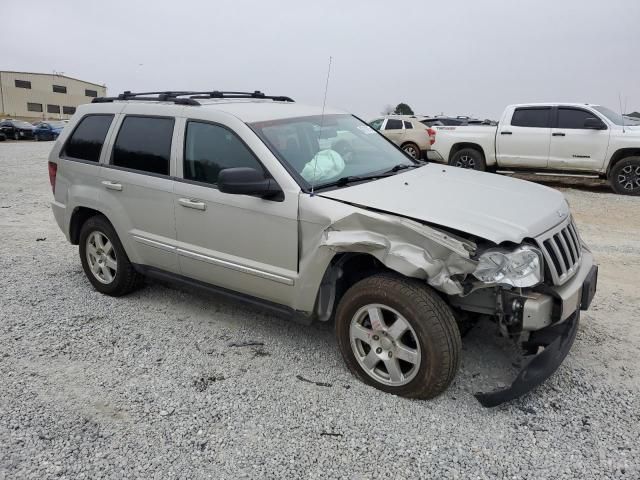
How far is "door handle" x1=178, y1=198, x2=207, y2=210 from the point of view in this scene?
12.9 ft

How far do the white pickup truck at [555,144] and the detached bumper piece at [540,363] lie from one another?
852cm

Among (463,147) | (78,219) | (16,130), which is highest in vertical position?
(463,147)

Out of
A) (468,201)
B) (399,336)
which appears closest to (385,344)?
(399,336)

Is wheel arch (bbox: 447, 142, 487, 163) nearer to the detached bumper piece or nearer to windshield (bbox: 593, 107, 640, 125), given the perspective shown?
windshield (bbox: 593, 107, 640, 125)

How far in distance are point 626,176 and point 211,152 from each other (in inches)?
364

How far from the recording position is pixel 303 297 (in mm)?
3551

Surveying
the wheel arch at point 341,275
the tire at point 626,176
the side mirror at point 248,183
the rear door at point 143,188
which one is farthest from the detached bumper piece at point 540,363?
the tire at point 626,176

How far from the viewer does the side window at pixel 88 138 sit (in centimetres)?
479

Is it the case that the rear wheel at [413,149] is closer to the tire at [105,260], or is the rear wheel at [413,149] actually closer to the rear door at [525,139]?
the rear door at [525,139]

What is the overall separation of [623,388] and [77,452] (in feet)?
10.3

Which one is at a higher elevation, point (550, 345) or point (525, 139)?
point (525, 139)

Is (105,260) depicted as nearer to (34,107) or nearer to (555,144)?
(555,144)

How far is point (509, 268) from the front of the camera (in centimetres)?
290

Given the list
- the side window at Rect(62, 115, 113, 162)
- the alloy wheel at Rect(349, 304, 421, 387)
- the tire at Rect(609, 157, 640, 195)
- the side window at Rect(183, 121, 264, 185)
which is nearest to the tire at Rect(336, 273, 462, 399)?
the alloy wheel at Rect(349, 304, 421, 387)
